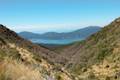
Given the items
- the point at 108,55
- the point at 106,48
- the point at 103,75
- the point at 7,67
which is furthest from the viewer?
the point at 106,48

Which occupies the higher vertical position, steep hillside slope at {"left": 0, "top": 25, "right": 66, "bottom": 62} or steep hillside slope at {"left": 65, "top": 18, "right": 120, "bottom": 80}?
steep hillside slope at {"left": 0, "top": 25, "right": 66, "bottom": 62}

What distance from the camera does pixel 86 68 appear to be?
146 feet

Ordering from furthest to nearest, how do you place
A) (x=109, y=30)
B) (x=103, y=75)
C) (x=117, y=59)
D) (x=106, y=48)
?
(x=109, y=30), (x=106, y=48), (x=117, y=59), (x=103, y=75)

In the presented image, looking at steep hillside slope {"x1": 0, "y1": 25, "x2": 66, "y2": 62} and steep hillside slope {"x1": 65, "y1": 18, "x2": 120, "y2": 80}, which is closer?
steep hillside slope {"x1": 0, "y1": 25, "x2": 66, "y2": 62}

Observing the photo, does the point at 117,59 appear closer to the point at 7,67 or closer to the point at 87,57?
the point at 87,57

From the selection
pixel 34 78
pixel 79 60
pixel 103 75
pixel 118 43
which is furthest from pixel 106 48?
pixel 34 78

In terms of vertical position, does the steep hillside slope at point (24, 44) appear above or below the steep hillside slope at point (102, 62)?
above

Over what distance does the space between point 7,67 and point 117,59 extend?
36984 mm

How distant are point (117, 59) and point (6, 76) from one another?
37.6m

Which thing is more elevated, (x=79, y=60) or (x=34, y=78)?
(x=34, y=78)

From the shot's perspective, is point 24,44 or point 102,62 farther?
point 102,62

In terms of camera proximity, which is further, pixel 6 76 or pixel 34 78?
pixel 34 78

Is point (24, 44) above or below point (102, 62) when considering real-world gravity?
above

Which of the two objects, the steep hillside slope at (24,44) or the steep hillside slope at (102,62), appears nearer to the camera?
the steep hillside slope at (24,44)
